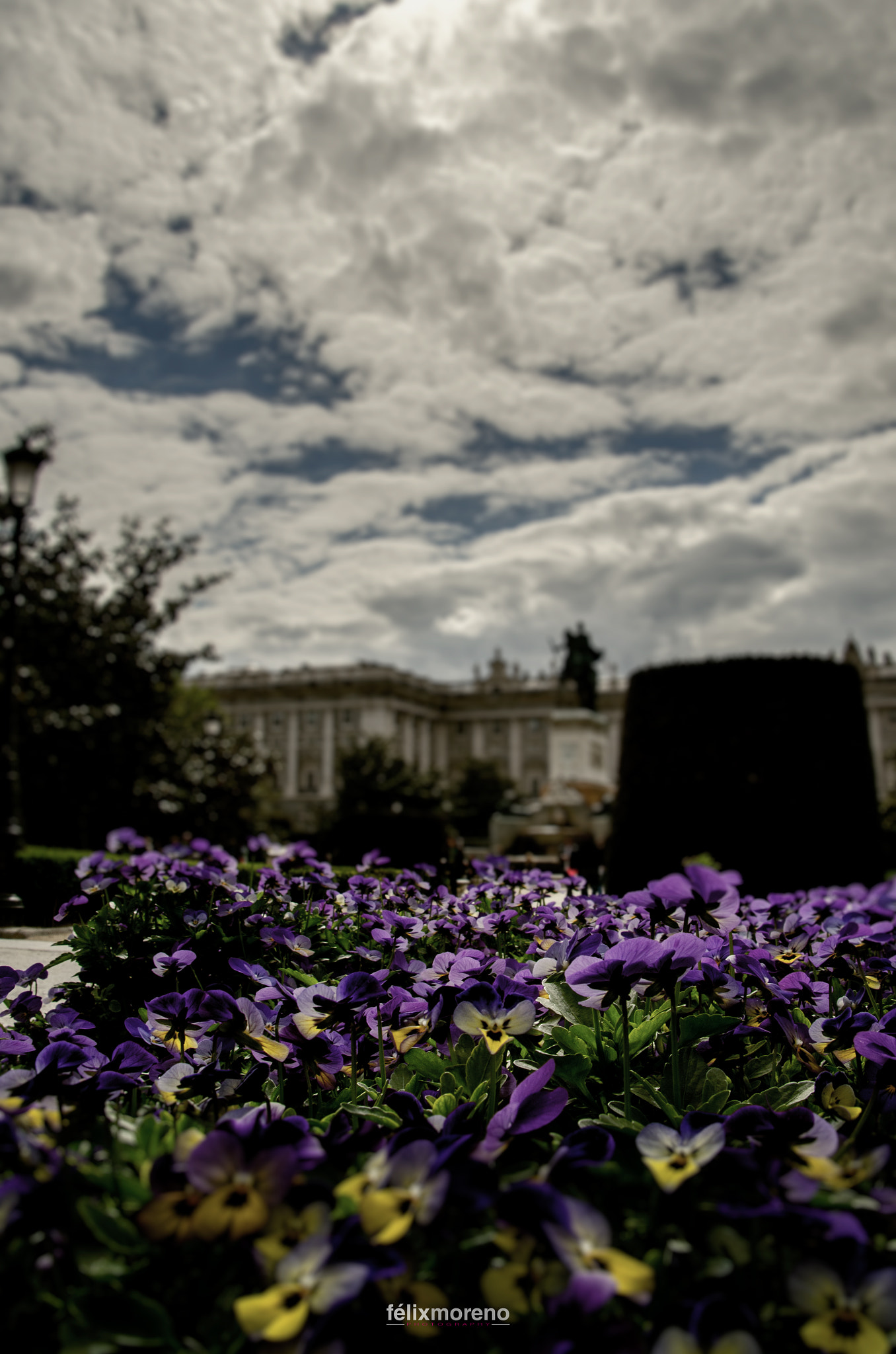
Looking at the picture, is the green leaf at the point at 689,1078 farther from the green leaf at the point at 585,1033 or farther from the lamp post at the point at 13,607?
the lamp post at the point at 13,607

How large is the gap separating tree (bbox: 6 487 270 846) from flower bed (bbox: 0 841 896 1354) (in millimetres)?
15141

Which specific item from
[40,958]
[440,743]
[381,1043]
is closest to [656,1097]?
[381,1043]

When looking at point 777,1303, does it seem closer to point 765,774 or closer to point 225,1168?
point 225,1168

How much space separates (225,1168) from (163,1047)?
3.56 feet

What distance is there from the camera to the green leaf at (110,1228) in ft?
4.44

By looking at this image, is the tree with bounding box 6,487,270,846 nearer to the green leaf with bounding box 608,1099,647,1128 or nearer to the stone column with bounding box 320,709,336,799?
the green leaf with bounding box 608,1099,647,1128

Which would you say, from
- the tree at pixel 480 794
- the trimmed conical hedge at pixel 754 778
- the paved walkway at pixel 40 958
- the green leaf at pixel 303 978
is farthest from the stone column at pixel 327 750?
the green leaf at pixel 303 978

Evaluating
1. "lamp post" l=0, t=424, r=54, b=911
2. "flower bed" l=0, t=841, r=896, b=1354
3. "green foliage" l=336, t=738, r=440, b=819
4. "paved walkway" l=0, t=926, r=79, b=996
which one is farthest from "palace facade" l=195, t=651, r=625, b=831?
"flower bed" l=0, t=841, r=896, b=1354

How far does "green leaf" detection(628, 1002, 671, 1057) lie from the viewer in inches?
92.1

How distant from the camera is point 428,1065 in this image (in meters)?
2.26

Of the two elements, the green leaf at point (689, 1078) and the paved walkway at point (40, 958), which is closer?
the green leaf at point (689, 1078)

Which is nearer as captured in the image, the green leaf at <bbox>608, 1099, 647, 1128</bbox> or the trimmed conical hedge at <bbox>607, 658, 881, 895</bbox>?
the green leaf at <bbox>608, 1099, 647, 1128</bbox>

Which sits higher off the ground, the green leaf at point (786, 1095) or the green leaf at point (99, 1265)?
the green leaf at point (99, 1265)

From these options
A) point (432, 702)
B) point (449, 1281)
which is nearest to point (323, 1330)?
point (449, 1281)
